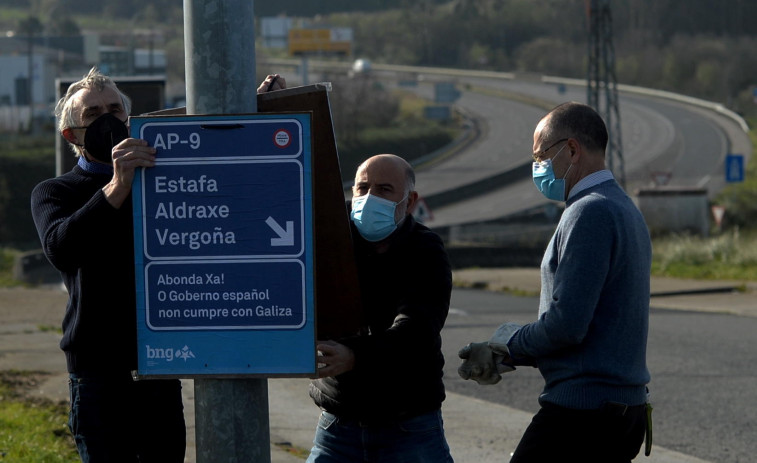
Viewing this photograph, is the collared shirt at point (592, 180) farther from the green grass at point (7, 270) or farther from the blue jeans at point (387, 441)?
the green grass at point (7, 270)

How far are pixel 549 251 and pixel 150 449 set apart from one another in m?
1.51

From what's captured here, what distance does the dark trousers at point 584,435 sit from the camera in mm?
3664

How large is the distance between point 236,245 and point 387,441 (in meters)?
1.06

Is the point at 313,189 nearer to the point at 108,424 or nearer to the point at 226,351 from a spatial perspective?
the point at 226,351

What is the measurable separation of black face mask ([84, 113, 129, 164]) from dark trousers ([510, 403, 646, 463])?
1.68 meters

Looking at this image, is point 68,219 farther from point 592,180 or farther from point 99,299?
point 592,180

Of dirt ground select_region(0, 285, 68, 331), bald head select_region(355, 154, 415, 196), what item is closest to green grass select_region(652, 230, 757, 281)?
dirt ground select_region(0, 285, 68, 331)

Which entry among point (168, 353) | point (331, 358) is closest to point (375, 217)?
point (331, 358)

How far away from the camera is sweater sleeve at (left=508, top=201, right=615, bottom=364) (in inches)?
139

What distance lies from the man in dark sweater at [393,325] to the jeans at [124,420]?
564 millimetres

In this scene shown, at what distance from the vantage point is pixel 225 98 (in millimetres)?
3213

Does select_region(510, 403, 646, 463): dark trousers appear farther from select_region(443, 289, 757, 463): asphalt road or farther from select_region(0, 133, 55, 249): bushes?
select_region(0, 133, 55, 249): bushes

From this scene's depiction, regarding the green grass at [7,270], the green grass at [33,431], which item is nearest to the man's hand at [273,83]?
the green grass at [33,431]

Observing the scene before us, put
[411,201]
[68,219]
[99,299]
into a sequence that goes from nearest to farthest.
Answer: [68,219] < [99,299] < [411,201]
